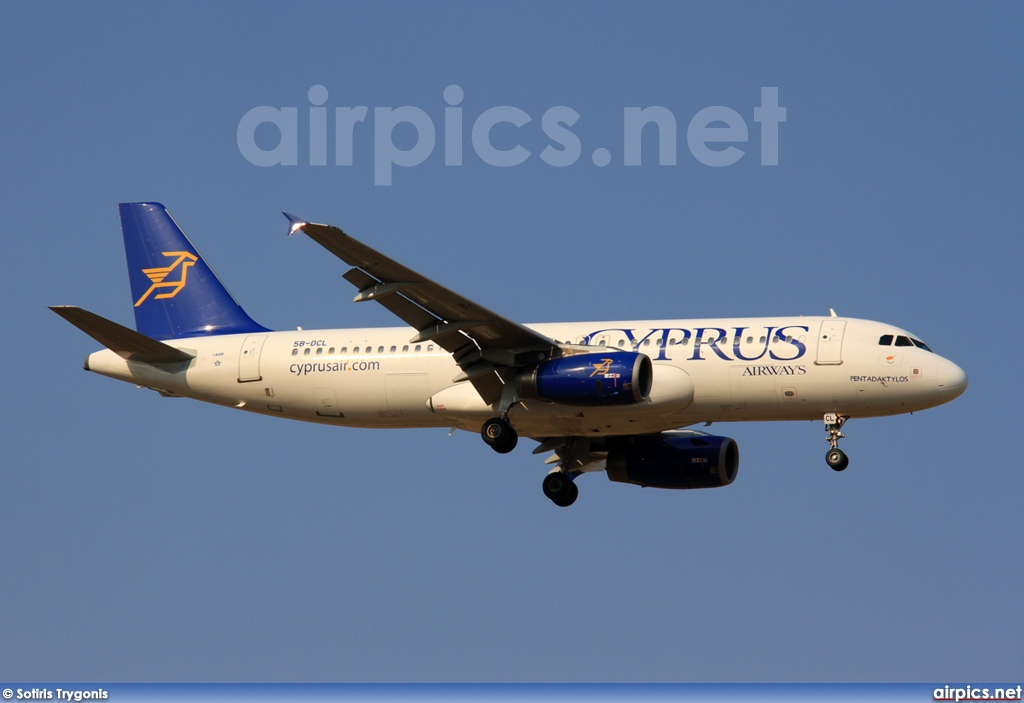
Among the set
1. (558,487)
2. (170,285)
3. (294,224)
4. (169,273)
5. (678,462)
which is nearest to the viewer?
(294,224)

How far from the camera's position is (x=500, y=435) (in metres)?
41.7

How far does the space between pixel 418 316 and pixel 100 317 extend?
919 centimetres

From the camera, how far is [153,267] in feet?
159

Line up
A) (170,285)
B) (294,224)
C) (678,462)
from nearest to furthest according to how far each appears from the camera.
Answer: (294,224), (678,462), (170,285)

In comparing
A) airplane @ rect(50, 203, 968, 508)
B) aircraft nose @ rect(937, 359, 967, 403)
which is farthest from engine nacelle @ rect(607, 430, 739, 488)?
aircraft nose @ rect(937, 359, 967, 403)

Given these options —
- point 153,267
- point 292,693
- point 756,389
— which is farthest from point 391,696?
point 153,267

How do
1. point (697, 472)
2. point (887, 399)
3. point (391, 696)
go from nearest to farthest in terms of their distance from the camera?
point (391, 696) → point (887, 399) → point (697, 472)

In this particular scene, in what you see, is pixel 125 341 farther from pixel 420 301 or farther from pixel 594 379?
pixel 594 379

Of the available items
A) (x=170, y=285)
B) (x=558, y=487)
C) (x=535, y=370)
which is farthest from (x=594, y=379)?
(x=170, y=285)

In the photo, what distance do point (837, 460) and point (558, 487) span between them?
9.33 metres

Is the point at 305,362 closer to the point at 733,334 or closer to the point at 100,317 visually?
the point at 100,317

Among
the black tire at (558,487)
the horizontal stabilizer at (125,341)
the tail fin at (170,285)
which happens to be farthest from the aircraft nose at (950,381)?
the horizontal stabilizer at (125,341)

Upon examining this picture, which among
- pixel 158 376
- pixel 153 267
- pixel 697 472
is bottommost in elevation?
pixel 697 472

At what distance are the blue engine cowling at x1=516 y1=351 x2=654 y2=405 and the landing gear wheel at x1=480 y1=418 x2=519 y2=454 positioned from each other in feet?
4.58
